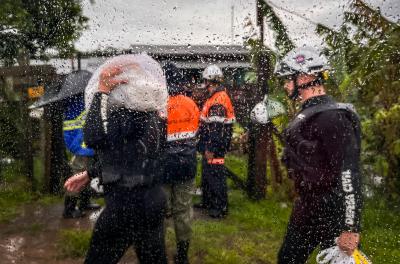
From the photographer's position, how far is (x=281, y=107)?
20.0 feet

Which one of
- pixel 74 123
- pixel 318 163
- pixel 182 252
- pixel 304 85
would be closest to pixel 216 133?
pixel 74 123

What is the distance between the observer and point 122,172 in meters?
2.32

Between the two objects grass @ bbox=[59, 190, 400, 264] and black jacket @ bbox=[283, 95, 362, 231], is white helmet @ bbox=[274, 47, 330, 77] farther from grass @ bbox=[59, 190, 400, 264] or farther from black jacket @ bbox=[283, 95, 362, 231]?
grass @ bbox=[59, 190, 400, 264]

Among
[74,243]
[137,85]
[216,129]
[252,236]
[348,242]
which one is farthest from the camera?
[216,129]

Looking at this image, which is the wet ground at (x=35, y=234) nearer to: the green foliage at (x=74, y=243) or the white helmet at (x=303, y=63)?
the green foliage at (x=74, y=243)

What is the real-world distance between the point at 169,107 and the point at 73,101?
138cm

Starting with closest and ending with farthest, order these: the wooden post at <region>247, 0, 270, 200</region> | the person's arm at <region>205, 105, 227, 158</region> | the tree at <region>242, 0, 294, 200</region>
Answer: the person's arm at <region>205, 105, 227, 158</region>
the tree at <region>242, 0, 294, 200</region>
the wooden post at <region>247, 0, 270, 200</region>

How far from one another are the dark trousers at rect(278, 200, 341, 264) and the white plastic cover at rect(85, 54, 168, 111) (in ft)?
3.64

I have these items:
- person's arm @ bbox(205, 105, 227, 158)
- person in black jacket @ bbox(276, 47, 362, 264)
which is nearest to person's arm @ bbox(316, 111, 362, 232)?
person in black jacket @ bbox(276, 47, 362, 264)

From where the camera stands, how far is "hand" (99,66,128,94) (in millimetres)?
2270

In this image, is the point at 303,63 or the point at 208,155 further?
the point at 208,155

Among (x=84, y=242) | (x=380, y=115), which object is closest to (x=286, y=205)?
(x=380, y=115)

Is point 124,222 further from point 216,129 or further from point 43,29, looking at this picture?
point 43,29

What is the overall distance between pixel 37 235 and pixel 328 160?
3.44 metres
